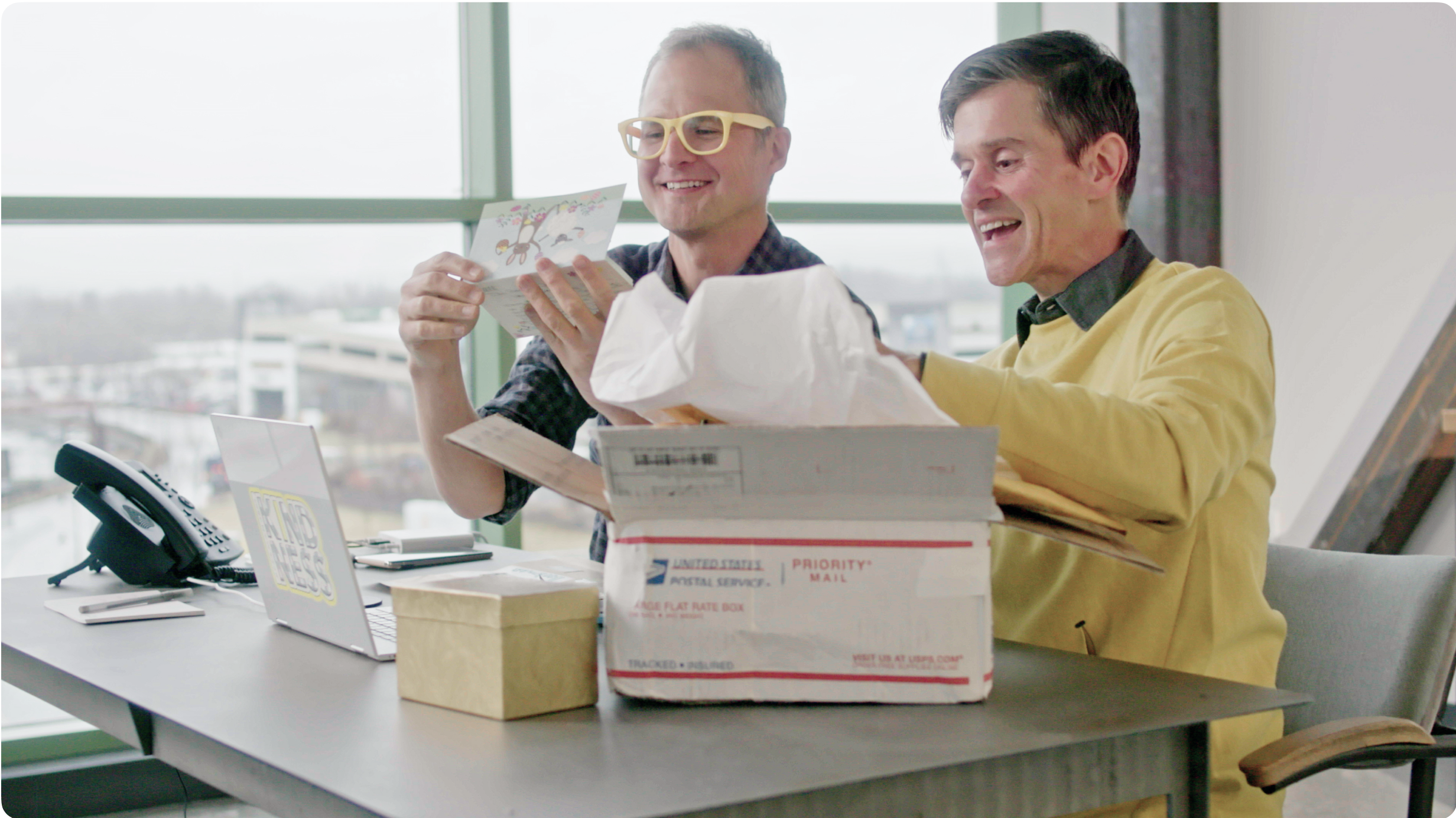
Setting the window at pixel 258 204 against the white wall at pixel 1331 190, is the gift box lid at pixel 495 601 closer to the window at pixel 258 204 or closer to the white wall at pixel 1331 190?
the window at pixel 258 204

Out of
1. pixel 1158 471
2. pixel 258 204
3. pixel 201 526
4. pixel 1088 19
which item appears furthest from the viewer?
pixel 1088 19

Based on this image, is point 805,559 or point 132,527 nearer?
point 805,559

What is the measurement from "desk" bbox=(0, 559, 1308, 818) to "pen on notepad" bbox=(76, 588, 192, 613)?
1.07 feet

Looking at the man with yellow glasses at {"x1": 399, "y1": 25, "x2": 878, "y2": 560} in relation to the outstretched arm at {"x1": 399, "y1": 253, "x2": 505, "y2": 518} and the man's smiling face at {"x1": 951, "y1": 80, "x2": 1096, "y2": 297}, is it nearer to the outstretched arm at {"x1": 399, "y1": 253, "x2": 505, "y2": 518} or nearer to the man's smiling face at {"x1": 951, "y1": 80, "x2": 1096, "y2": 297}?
the outstretched arm at {"x1": 399, "y1": 253, "x2": 505, "y2": 518}

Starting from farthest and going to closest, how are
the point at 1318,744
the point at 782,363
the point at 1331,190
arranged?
the point at 1331,190
the point at 1318,744
the point at 782,363

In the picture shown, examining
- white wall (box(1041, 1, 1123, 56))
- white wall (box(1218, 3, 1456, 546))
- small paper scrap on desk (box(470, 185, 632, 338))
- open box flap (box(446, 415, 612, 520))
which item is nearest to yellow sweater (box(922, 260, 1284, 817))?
open box flap (box(446, 415, 612, 520))

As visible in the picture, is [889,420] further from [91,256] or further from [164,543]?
[91,256]

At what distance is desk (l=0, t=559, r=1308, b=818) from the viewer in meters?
0.83

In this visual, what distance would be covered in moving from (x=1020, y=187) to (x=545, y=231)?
57 centimetres

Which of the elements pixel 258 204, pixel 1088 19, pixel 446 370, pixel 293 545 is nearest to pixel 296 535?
pixel 293 545

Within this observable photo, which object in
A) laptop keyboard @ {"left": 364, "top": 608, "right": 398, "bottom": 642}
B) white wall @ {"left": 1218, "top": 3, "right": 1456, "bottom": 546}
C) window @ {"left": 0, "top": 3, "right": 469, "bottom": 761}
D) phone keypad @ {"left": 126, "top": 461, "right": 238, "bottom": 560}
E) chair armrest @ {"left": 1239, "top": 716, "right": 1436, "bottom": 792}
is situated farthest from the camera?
white wall @ {"left": 1218, "top": 3, "right": 1456, "bottom": 546}

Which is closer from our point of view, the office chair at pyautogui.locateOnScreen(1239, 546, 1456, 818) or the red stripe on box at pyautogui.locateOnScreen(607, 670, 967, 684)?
the red stripe on box at pyautogui.locateOnScreen(607, 670, 967, 684)

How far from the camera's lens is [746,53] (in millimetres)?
1719

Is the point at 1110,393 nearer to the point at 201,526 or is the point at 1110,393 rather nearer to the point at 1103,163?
the point at 1103,163
